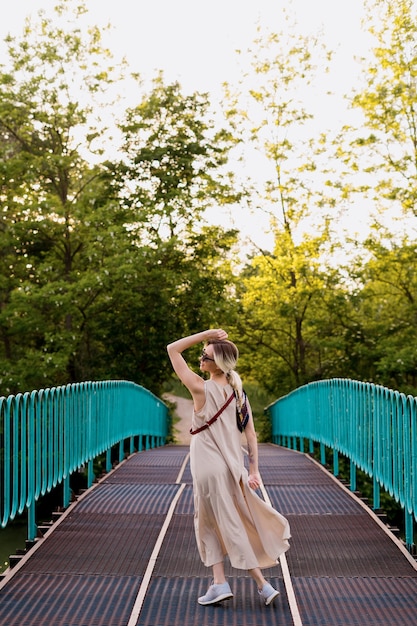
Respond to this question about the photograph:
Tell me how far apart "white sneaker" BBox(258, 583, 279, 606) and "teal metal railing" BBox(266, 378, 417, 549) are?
60.7 inches

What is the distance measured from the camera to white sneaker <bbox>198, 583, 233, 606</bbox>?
504cm

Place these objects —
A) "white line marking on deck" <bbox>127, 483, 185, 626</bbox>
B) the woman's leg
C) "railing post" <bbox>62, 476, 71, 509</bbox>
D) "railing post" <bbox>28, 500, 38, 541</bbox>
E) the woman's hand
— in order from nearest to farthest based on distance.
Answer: "white line marking on deck" <bbox>127, 483, 185, 626</bbox> < the woman's leg < the woman's hand < "railing post" <bbox>28, 500, 38, 541</bbox> < "railing post" <bbox>62, 476, 71, 509</bbox>

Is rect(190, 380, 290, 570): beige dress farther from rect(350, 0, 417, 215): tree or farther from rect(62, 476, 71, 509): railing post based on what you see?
rect(350, 0, 417, 215): tree

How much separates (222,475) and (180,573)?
87cm

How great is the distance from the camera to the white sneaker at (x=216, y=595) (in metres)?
5.04

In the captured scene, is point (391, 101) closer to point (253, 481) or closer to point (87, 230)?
point (87, 230)

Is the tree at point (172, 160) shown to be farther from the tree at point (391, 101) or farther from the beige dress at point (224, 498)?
the beige dress at point (224, 498)

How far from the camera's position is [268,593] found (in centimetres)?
500

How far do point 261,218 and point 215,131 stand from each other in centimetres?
365

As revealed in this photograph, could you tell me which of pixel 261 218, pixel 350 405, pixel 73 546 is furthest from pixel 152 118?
pixel 73 546

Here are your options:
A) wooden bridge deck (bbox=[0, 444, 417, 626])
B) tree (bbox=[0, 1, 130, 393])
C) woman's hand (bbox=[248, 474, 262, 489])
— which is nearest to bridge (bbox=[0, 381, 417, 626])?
wooden bridge deck (bbox=[0, 444, 417, 626])

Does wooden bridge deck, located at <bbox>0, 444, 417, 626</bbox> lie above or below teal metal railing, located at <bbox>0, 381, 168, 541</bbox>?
below

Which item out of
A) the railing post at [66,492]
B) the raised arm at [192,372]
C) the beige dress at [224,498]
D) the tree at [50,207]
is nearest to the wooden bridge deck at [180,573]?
the railing post at [66,492]

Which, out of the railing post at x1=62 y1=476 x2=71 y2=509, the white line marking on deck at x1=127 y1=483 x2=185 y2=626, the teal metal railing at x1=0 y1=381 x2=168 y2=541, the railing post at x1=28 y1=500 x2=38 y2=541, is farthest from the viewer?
the railing post at x1=62 y1=476 x2=71 y2=509
